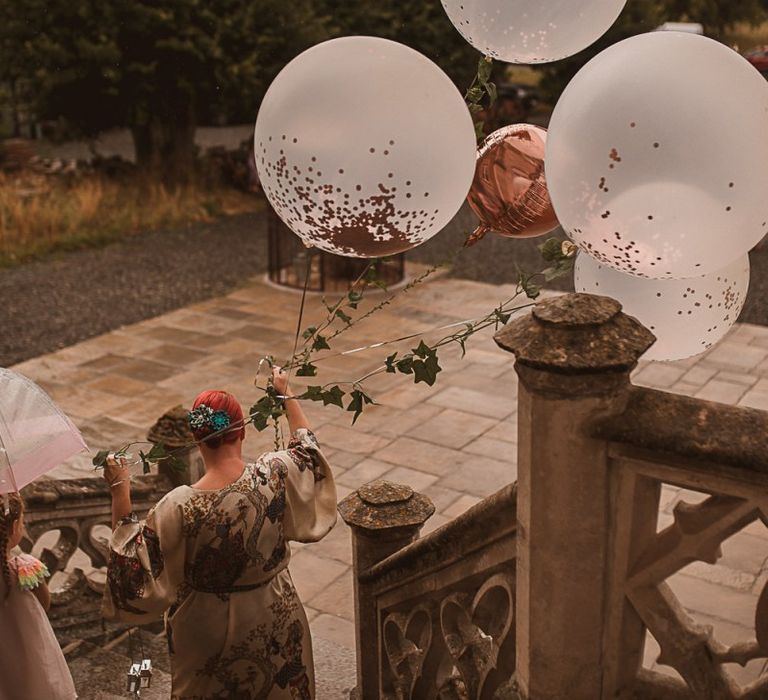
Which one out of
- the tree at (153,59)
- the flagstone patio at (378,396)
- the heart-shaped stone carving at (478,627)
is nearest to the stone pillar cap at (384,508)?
the heart-shaped stone carving at (478,627)

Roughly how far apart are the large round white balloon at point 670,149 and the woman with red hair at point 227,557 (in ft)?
4.29

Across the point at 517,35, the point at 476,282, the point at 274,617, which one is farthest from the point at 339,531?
the point at 476,282

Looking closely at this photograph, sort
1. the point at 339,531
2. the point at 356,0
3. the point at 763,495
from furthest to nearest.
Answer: the point at 356,0 → the point at 339,531 → the point at 763,495

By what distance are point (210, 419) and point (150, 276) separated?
1084cm

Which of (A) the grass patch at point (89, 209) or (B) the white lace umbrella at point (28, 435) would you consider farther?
(A) the grass patch at point (89, 209)

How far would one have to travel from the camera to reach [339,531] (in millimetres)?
6516

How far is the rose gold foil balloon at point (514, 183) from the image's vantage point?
3.06 meters

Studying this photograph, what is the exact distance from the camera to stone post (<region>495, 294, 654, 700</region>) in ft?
6.81

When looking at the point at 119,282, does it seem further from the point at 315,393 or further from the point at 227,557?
the point at 315,393

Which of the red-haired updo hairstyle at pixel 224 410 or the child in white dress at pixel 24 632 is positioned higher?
the red-haired updo hairstyle at pixel 224 410

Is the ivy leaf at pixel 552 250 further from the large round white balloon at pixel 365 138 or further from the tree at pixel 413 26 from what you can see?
the tree at pixel 413 26

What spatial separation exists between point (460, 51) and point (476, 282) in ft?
47.3

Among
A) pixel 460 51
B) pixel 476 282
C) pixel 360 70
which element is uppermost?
pixel 360 70

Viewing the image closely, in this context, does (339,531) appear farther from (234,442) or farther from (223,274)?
(223,274)
